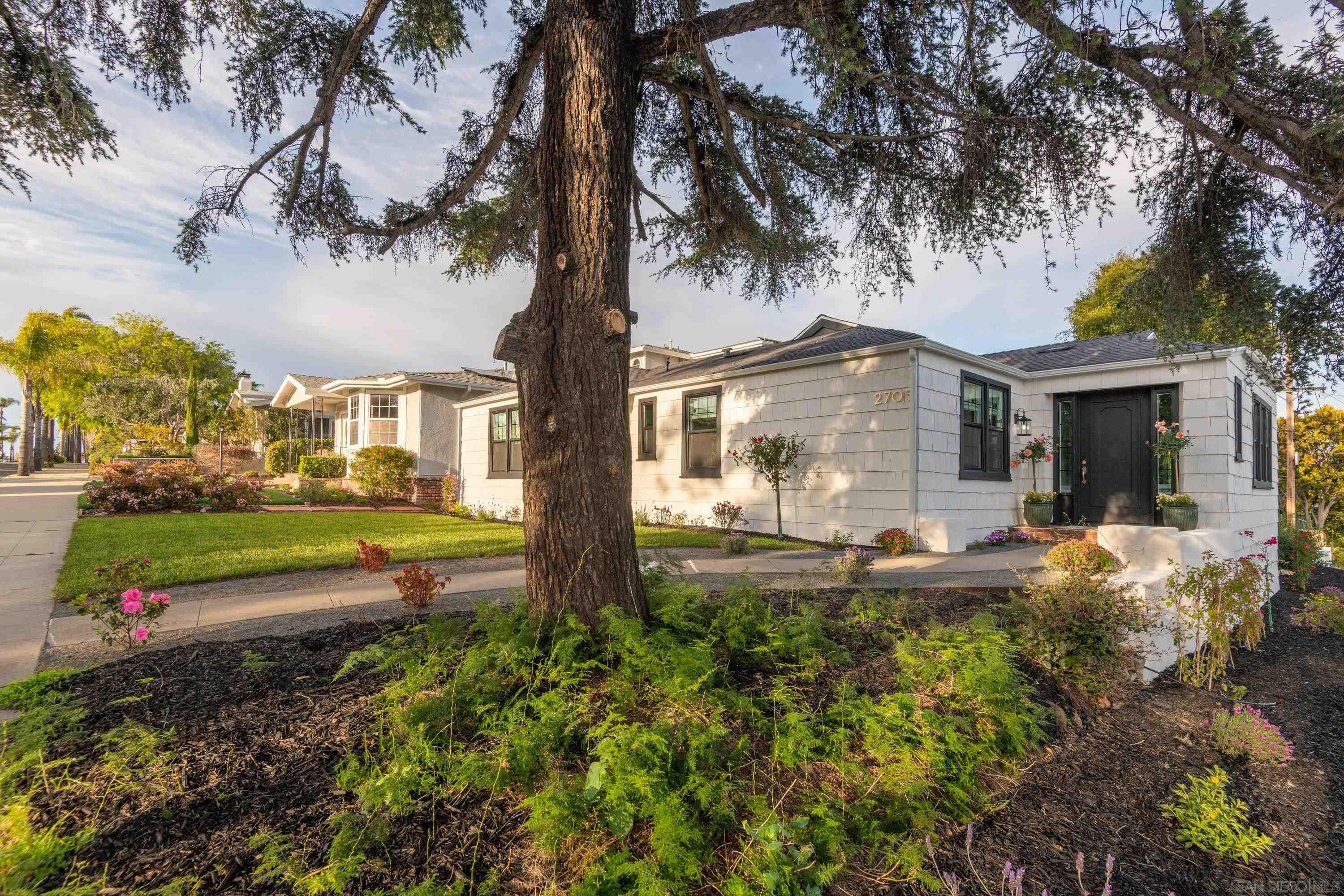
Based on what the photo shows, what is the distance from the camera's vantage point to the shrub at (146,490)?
11.7 metres

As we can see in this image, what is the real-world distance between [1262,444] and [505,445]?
14992 millimetres

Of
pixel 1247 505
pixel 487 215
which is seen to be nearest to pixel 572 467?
Result: pixel 487 215

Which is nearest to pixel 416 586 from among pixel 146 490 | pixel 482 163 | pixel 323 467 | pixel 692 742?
pixel 692 742

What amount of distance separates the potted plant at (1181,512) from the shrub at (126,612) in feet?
36.8

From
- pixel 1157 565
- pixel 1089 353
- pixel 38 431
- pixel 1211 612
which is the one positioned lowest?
pixel 1211 612

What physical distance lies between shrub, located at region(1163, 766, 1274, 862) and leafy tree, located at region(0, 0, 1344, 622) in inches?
97.7

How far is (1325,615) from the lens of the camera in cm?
614

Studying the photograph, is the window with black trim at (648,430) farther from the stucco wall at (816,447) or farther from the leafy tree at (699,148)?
the leafy tree at (699,148)

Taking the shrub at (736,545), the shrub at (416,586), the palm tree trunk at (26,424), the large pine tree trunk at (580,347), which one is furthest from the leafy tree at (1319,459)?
the palm tree trunk at (26,424)

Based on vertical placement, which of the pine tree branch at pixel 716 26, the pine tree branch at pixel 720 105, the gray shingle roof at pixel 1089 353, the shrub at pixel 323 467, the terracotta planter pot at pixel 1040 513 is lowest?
the terracotta planter pot at pixel 1040 513

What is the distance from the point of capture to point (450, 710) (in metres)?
2.36

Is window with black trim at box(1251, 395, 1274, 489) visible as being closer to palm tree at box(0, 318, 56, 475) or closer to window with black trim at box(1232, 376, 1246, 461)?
window with black trim at box(1232, 376, 1246, 461)

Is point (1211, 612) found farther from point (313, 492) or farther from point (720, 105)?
point (313, 492)

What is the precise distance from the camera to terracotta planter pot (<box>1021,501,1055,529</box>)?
32.0ft
